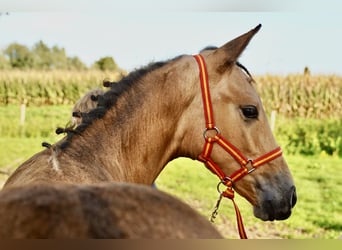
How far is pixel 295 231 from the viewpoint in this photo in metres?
5.52

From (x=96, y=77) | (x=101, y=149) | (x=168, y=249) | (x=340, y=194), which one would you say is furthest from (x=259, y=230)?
(x=168, y=249)

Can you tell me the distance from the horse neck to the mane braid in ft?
0.06

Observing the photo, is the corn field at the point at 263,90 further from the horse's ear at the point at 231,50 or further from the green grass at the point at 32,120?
the horse's ear at the point at 231,50

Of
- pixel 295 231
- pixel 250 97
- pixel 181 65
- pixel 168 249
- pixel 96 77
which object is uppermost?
pixel 96 77

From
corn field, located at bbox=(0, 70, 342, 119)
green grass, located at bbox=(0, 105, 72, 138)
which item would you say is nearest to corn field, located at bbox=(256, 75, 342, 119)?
corn field, located at bbox=(0, 70, 342, 119)

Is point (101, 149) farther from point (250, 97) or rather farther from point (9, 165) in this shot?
point (9, 165)

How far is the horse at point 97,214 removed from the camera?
74 cm

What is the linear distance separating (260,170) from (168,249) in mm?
1444

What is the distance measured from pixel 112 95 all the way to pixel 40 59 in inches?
184

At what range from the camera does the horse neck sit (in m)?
2.04

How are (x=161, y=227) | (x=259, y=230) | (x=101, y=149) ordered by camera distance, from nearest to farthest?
(x=161, y=227) < (x=101, y=149) < (x=259, y=230)

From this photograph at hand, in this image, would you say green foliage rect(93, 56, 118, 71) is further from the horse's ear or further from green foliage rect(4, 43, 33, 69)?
the horse's ear

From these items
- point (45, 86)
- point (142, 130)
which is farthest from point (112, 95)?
point (45, 86)

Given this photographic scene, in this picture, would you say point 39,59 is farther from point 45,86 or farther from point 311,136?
point 311,136
